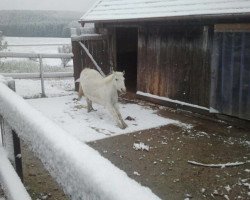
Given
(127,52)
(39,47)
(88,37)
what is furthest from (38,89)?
(39,47)

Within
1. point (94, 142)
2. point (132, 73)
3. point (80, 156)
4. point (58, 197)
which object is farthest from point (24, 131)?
point (132, 73)

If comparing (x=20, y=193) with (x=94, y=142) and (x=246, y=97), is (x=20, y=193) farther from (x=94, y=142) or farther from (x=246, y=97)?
(x=246, y=97)

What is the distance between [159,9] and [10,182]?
27.8 feet

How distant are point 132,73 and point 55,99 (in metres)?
4.68

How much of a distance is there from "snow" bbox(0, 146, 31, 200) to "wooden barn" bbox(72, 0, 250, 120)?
5991 mm

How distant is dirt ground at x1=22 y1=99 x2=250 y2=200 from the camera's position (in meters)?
4.59

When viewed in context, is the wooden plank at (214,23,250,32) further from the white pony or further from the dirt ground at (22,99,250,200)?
the white pony

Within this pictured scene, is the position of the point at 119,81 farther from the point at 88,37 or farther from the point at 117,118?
the point at 88,37

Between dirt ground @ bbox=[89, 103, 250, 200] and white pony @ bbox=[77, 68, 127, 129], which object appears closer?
dirt ground @ bbox=[89, 103, 250, 200]

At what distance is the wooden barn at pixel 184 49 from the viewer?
742 cm

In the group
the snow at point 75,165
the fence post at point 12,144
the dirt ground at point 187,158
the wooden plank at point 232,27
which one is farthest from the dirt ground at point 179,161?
the snow at point 75,165

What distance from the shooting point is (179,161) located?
5.68 metres

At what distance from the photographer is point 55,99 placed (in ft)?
35.5

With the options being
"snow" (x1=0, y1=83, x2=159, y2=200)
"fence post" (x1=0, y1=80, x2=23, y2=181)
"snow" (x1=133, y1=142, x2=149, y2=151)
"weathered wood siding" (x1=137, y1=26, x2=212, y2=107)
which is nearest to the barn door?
"weathered wood siding" (x1=137, y1=26, x2=212, y2=107)
